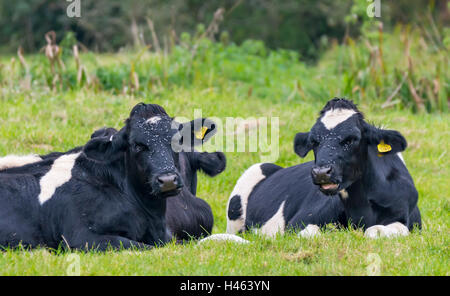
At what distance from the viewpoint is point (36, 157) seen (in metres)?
8.33

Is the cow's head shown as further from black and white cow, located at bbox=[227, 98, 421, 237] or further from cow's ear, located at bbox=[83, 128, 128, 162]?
black and white cow, located at bbox=[227, 98, 421, 237]

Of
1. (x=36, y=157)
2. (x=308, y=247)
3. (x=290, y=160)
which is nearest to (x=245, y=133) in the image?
(x=290, y=160)

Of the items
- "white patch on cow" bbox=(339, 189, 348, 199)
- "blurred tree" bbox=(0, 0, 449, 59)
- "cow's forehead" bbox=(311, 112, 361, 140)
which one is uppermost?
"blurred tree" bbox=(0, 0, 449, 59)

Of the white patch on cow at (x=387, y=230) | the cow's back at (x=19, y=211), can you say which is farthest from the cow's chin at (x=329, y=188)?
the cow's back at (x=19, y=211)

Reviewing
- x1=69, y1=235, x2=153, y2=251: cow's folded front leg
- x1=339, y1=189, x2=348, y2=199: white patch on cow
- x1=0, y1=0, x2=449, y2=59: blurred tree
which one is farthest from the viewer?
x1=0, y1=0, x2=449, y2=59: blurred tree

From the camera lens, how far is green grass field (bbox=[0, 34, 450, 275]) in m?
5.91

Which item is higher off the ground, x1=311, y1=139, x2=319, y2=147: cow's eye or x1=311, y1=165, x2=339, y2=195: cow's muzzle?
x1=311, y1=139, x2=319, y2=147: cow's eye

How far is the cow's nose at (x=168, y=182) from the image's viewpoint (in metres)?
6.86

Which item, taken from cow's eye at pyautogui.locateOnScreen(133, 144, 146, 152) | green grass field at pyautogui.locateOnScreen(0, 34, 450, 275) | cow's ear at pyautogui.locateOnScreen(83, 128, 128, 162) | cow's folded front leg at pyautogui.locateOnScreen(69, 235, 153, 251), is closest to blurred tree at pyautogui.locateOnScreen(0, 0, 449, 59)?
green grass field at pyautogui.locateOnScreen(0, 34, 450, 275)

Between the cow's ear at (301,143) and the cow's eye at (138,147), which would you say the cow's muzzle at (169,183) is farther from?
the cow's ear at (301,143)

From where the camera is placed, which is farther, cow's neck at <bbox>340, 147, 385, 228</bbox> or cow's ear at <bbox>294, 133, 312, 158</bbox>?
cow's ear at <bbox>294, 133, 312, 158</bbox>

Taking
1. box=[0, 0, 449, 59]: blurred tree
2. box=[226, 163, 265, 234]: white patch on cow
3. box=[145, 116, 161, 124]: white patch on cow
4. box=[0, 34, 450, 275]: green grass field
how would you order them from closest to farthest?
1. box=[0, 34, 450, 275]: green grass field
2. box=[145, 116, 161, 124]: white patch on cow
3. box=[226, 163, 265, 234]: white patch on cow
4. box=[0, 0, 449, 59]: blurred tree

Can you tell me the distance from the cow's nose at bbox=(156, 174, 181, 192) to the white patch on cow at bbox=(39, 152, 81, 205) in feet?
4.13
